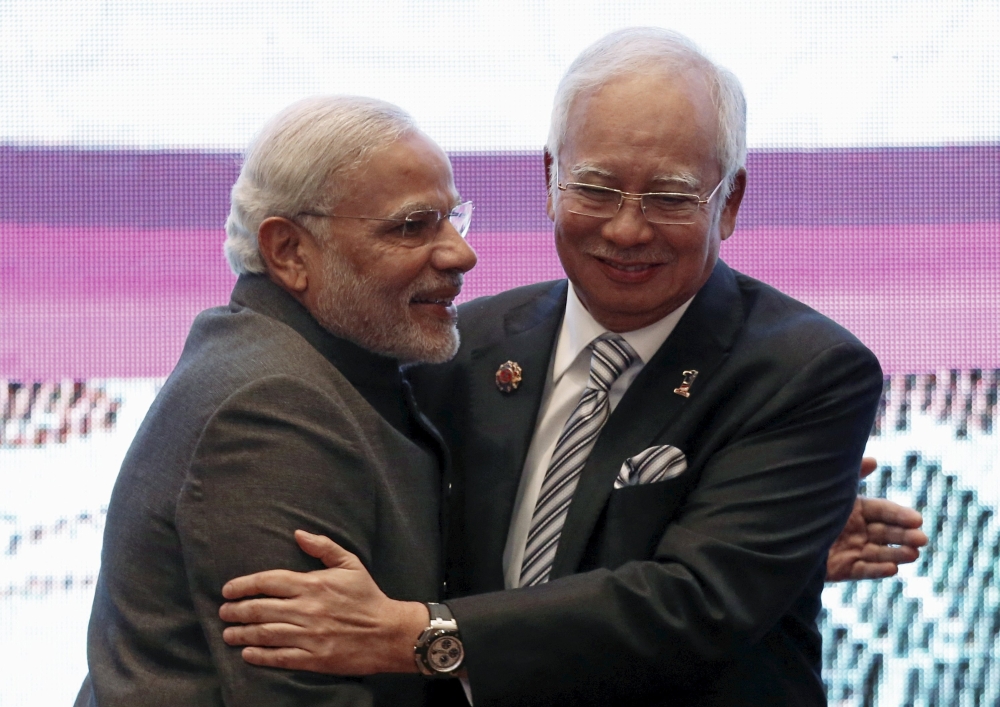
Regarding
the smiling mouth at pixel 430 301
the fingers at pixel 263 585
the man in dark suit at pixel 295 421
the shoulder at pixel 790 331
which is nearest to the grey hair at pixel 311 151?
the man in dark suit at pixel 295 421

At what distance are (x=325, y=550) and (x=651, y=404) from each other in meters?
0.68

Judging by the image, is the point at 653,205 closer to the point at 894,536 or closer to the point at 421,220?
the point at 421,220

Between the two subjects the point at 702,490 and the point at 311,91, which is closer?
the point at 702,490

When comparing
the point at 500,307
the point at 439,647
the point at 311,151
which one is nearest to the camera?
the point at 439,647

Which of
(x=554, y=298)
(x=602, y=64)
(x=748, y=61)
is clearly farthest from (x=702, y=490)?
(x=748, y=61)

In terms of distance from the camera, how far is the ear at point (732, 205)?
239cm

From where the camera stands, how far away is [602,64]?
7.53 ft

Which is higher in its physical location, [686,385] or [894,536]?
[686,385]

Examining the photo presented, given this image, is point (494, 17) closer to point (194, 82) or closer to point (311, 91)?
point (311, 91)

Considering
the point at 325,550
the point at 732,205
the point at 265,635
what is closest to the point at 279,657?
the point at 265,635

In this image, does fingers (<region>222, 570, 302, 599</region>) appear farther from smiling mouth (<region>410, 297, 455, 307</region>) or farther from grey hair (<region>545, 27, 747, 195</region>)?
grey hair (<region>545, 27, 747, 195</region>)

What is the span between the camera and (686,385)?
2.28 m

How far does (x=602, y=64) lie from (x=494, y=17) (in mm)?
1039

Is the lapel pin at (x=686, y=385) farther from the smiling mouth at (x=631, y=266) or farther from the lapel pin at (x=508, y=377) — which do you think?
the lapel pin at (x=508, y=377)
